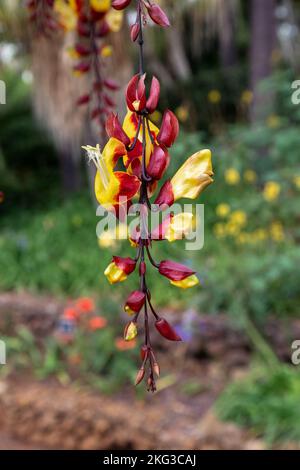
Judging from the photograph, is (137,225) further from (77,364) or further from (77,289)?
(77,289)

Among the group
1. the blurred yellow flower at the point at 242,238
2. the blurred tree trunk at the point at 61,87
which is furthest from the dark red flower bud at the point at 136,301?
the blurred tree trunk at the point at 61,87

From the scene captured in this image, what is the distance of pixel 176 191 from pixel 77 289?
14.3 feet

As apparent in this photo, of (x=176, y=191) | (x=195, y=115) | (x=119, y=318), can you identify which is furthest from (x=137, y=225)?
(x=195, y=115)

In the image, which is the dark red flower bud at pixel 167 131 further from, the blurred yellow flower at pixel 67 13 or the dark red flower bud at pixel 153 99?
the blurred yellow flower at pixel 67 13

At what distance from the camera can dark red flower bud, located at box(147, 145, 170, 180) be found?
1.69ft

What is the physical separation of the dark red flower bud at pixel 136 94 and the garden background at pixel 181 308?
1598 millimetres

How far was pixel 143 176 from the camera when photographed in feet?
1.69

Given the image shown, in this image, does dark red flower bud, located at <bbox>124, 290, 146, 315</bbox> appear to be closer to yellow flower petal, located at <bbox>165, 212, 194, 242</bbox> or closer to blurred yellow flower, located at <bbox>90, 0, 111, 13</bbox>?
yellow flower petal, located at <bbox>165, 212, 194, 242</bbox>

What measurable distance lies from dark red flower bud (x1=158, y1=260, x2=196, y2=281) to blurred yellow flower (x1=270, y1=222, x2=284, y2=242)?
369 cm

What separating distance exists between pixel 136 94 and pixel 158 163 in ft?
0.20

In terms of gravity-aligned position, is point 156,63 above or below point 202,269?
above

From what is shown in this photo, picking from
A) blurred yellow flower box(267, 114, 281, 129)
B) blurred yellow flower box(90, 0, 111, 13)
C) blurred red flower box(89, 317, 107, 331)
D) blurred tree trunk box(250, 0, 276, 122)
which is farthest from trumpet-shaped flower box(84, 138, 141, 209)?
blurred tree trunk box(250, 0, 276, 122)

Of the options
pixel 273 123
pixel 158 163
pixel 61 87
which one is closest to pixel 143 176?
pixel 158 163

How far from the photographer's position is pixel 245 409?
312 centimetres
